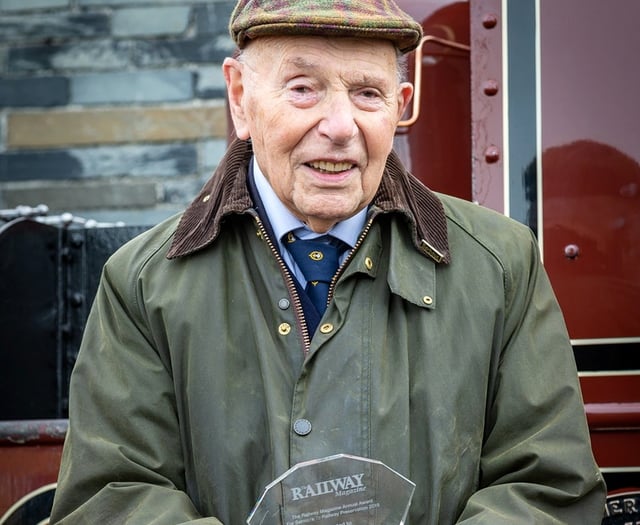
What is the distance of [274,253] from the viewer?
228cm

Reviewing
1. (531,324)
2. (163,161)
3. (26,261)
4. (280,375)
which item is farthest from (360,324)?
(163,161)

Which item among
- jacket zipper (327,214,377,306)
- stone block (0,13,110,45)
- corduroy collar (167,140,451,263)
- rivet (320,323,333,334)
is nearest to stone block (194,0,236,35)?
stone block (0,13,110,45)

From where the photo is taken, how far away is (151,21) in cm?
584

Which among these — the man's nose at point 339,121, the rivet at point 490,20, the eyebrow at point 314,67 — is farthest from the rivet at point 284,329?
the rivet at point 490,20

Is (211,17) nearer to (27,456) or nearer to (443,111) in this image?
(443,111)

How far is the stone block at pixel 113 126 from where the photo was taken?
19.1ft

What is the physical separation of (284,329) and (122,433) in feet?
1.19

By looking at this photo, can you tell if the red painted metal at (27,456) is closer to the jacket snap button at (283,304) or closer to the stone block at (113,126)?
the jacket snap button at (283,304)

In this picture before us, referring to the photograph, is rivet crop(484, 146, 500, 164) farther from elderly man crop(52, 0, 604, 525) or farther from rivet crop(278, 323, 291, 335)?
rivet crop(278, 323, 291, 335)

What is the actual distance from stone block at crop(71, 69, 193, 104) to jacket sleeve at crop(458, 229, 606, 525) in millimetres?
3771

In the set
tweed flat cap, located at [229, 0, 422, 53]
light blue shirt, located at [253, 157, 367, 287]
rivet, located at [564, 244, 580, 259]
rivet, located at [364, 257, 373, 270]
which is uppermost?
tweed flat cap, located at [229, 0, 422, 53]

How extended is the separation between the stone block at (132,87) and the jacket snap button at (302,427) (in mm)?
3887

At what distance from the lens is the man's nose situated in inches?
85.6

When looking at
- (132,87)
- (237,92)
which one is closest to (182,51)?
(132,87)
